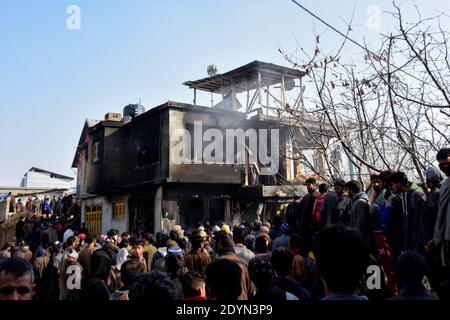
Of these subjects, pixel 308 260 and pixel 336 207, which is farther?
pixel 336 207

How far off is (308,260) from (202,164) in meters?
11.8

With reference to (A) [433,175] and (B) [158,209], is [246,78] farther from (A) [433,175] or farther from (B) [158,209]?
(A) [433,175]

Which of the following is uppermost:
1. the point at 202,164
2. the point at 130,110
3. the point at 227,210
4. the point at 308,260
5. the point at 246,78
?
the point at 246,78

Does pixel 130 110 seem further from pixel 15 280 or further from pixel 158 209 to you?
pixel 15 280

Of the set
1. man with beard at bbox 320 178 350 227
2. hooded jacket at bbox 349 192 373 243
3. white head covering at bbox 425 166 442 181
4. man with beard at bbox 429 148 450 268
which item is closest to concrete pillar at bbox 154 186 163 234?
man with beard at bbox 320 178 350 227

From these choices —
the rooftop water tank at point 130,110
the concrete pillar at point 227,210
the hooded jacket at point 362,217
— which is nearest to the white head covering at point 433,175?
the hooded jacket at point 362,217

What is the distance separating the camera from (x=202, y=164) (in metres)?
17.1

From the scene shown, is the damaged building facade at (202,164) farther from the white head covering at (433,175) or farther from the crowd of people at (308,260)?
the white head covering at (433,175)

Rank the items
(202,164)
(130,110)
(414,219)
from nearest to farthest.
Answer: (414,219)
(202,164)
(130,110)

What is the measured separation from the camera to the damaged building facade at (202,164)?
16625 millimetres

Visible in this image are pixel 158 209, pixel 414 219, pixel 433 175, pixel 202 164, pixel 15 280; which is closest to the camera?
pixel 15 280

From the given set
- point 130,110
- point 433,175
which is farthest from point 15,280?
point 130,110

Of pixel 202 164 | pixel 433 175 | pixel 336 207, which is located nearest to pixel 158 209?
pixel 202 164

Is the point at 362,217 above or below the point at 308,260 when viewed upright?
above
